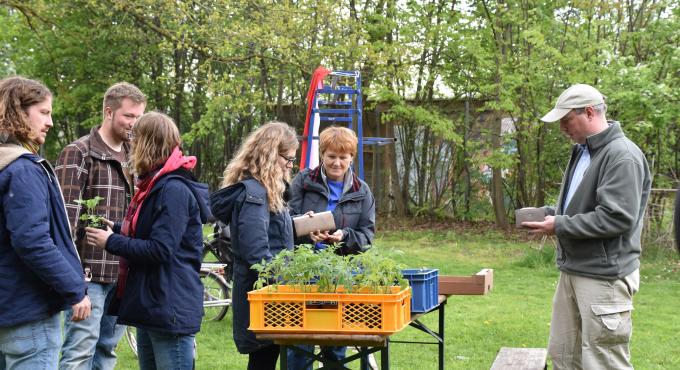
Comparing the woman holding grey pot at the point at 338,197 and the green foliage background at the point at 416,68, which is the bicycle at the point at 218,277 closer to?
the woman holding grey pot at the point at 338,197

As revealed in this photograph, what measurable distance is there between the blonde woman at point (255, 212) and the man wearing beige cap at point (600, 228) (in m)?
1.38

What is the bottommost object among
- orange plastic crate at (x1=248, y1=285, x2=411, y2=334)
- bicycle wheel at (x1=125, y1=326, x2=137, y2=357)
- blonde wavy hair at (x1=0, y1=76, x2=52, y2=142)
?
bicycle wheel at (x1=125, y1=326, x2=137, y2=357)

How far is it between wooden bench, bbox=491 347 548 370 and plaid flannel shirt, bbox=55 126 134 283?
2.45 m

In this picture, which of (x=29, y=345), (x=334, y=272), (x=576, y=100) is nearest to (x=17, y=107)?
(x=29, y=345)

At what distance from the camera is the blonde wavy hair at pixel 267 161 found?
4844mm

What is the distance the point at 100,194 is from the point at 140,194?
619 mm

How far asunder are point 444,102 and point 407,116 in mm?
1708

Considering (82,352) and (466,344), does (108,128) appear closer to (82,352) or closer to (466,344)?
(82,352)

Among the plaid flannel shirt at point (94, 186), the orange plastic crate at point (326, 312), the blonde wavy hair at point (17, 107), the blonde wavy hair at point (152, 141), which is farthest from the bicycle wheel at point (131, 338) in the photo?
the blonde wavy hair at point (17, 107)

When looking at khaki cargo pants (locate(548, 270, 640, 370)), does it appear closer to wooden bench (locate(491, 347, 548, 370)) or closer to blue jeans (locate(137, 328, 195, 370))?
wooden bench (locate(491, 347, 548, 370))

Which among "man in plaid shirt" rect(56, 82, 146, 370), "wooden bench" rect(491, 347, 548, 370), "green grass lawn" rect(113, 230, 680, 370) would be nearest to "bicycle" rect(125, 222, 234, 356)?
"green grass lawn" rect(113, 230, 680, 370)

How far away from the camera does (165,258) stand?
430 cm

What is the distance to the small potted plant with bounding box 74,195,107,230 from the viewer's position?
14.7 ft

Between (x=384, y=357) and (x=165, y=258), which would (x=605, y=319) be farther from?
(x=165, y=258)
